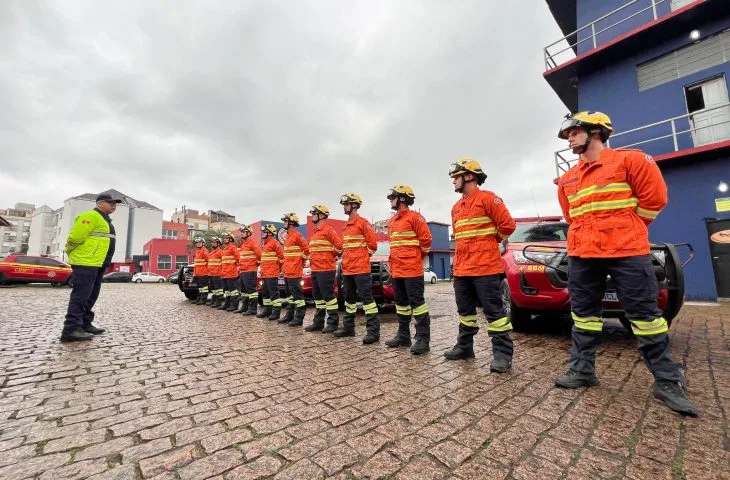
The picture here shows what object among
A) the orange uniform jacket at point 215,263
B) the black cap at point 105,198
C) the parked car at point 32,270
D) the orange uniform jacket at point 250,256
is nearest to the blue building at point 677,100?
the orange uniform jacket at point 250,256

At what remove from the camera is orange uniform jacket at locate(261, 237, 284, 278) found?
6.48m

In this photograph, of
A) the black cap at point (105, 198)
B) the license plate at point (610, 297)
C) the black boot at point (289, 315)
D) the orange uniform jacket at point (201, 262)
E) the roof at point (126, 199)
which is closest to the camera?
the license plate at point (610, 297)

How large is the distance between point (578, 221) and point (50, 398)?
4.14m

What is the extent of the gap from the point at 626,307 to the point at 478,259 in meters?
1.17

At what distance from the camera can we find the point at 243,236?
25.3 ft

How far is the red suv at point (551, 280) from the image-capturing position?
11.1ft

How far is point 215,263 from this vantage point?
908 cm

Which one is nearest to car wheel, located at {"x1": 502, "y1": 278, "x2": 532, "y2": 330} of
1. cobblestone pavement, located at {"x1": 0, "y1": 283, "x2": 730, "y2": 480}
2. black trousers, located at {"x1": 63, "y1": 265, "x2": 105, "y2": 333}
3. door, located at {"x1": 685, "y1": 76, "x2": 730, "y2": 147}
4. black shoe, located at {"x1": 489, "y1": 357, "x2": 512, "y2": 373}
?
cobblestone pavement, located at {"x1": 0, "y1": 283, "x2": 730, "y2": 480}

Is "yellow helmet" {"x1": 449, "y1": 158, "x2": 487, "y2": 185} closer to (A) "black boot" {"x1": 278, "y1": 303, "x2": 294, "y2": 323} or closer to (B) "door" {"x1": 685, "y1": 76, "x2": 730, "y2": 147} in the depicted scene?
(A) "black boot" {"x1": 278, "y1": 303, "x2": 294, "y2": 323}

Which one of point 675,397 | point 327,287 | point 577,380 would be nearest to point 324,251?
point 327,287

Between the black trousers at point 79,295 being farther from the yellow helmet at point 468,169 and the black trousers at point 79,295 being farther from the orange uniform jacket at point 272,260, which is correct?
the yellow helmet at point 468,169

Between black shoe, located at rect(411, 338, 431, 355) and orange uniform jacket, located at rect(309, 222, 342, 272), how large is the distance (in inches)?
76.5

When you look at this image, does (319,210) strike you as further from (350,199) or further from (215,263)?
(215,263)

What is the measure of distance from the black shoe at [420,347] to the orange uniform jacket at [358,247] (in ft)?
4.19
